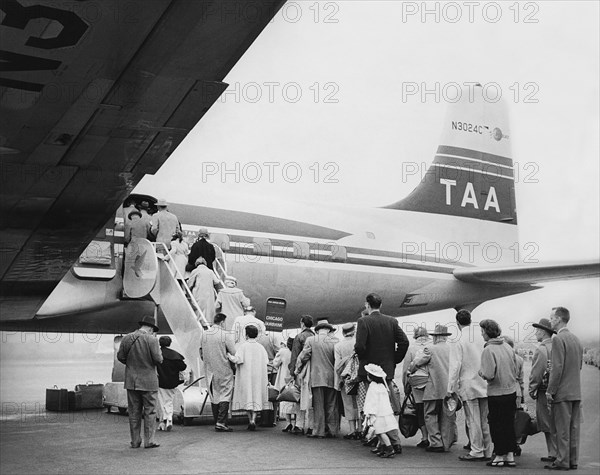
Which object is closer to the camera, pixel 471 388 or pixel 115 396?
pixel 471 388

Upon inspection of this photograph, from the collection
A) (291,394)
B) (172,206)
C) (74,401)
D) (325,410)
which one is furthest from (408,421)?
(172,206)

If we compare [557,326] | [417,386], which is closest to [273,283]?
[417,386]

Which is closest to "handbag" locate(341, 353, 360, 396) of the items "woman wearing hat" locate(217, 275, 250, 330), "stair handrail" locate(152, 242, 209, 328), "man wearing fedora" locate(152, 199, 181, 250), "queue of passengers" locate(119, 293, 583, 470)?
"queue of passengers" locate(119, 293, 583, 470)

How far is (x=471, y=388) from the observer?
24.8ft

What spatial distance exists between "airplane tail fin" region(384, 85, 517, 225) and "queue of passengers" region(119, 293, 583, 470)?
35.3 feet

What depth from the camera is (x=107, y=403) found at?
11.1 m

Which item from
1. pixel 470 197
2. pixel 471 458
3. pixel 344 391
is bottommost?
pixel 471 458

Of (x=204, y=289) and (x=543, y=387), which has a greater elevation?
(x=204, y=289)

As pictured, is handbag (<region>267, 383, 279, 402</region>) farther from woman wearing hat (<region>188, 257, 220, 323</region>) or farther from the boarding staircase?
woman wearing hat (<region>188, 257, 220, 323</region>)

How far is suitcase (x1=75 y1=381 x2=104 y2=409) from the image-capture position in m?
11.5

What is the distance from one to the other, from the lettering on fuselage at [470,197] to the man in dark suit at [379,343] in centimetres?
1267

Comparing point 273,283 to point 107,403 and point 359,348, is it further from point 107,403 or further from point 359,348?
point 359,348

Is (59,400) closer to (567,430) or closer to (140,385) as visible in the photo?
(140,385)

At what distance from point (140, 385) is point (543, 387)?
390cm
